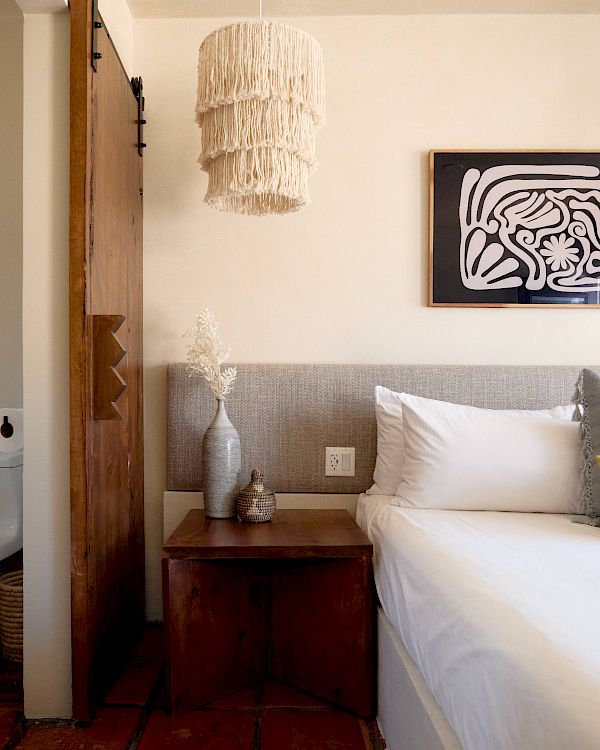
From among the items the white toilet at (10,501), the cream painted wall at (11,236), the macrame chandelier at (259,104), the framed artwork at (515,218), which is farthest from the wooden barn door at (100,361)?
the framed artwork at (515,218)

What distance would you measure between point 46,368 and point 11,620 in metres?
0.93

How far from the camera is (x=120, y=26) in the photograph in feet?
7.22

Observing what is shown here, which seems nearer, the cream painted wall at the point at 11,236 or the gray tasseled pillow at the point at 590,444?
the gray tasseled pillow at the point at 590,444

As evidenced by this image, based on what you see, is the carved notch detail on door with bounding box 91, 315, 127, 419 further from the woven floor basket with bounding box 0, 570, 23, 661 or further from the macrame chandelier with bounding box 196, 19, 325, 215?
the woven floor basket with bounding box 0, 570, 23, 661

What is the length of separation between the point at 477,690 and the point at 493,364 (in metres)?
1.58

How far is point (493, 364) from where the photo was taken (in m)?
2.41

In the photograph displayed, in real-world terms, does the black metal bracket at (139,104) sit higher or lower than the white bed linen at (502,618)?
higher

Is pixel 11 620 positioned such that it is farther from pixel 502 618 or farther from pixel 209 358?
pixel 502 618

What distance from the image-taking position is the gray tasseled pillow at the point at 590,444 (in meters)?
1.77

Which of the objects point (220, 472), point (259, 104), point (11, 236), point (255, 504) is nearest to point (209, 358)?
point (220, 472)

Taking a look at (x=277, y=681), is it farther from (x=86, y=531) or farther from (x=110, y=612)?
(x=86, y=531)

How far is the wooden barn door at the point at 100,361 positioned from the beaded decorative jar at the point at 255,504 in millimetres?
405

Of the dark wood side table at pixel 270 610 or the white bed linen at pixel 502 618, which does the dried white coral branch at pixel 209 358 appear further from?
the white bed linen at pixel 502 618

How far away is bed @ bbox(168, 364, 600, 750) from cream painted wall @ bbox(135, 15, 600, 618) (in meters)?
0.13
